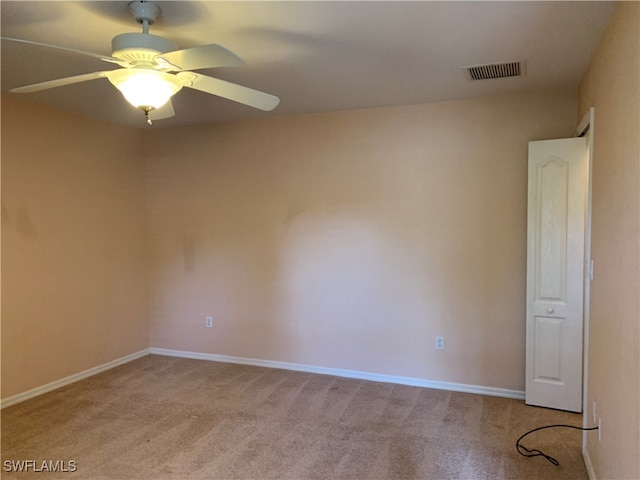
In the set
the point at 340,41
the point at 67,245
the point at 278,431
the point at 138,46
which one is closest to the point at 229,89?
the point at 138,46

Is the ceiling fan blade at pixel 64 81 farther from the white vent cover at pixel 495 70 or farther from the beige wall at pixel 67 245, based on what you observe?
the white vent cover at pixel 495 70

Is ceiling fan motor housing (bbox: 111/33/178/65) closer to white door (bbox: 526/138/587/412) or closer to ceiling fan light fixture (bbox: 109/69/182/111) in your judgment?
ceiling fan light fixture (bbox: 109/69/182/111)

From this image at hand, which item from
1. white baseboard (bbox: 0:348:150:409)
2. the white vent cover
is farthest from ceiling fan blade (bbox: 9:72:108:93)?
white baseboard (bbox: 0:348:150:409)

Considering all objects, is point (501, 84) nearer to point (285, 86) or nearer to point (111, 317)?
point (285, 86)

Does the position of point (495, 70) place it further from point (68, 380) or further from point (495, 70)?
point (68, 380)

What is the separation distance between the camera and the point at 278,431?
9.54 feet

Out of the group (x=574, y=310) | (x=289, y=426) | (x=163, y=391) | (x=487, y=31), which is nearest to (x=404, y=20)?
(x=487, y=31)

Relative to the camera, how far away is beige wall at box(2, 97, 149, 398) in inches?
133

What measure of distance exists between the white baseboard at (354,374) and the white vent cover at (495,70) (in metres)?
2.44

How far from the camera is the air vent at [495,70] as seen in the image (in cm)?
277

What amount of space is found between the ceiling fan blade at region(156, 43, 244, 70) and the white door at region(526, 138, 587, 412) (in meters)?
2.42

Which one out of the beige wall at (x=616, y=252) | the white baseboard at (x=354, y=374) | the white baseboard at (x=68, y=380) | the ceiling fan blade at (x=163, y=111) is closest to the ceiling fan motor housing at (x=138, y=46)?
the ceiling fan blade at (x=163, y=111)

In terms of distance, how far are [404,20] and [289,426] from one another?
262 cm

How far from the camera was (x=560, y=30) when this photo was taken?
2.25 meters
